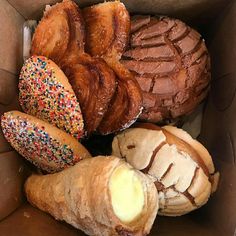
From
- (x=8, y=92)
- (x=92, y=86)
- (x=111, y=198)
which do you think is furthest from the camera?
(x=8, y=92)

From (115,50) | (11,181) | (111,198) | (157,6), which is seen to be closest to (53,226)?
(11,181)

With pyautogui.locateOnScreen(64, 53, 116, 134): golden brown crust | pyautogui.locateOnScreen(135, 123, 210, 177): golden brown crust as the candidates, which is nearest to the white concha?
pyautogui.locateOnScreen(135, 123, 210, 177): golden brown crust

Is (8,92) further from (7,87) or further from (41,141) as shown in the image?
(41,141)

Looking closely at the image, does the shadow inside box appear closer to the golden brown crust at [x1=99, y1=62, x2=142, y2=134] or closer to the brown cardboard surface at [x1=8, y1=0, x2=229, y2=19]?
the golden brown crust at [x1=99, y1=62, x2=142, y2=134]

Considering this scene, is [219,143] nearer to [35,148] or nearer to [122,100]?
[122,100]

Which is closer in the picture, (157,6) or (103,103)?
(103,103)

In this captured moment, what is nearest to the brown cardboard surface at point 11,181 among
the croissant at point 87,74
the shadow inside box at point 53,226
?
the shadow inside box at point 53,226

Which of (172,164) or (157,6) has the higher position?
(157,6)
